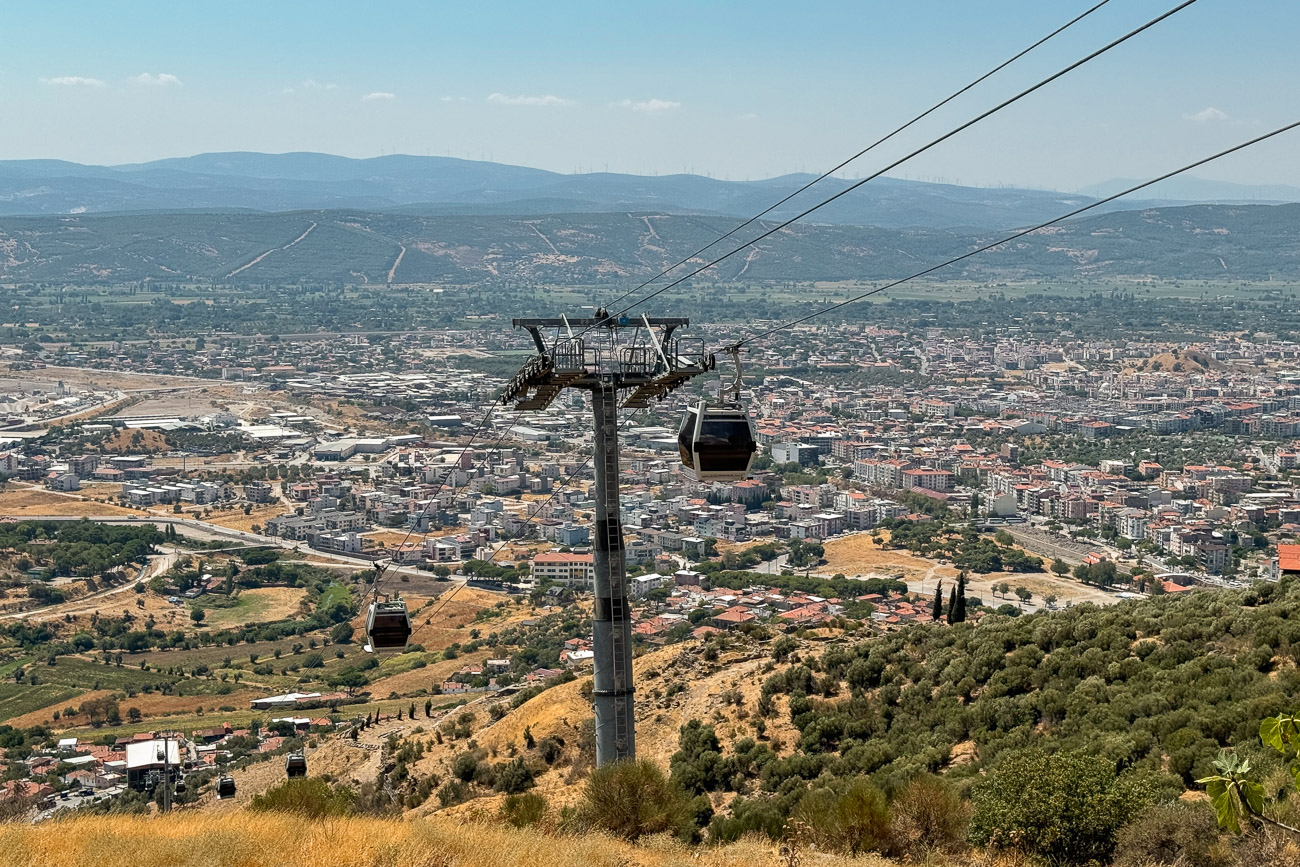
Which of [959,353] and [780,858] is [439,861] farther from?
[959,353]

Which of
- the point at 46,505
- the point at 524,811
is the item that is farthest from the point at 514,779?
the point at 46,505

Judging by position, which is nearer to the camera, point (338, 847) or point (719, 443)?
point (338, 847)

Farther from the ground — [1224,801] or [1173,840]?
[1224,801]

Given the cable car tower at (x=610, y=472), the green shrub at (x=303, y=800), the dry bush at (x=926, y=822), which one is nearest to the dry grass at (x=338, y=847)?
the dry bush at (x=926, y=822)

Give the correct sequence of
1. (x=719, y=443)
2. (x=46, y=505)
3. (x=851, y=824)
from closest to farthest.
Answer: (x=851, y=824) → (x=719, y=443) → (x=46, y=505)

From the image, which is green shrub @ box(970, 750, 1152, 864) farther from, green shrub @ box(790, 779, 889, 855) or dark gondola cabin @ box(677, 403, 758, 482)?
dark gondola cabin @ box(677, 403, 758, 482)

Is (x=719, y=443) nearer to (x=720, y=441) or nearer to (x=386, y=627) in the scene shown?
(x=720, y=441)
